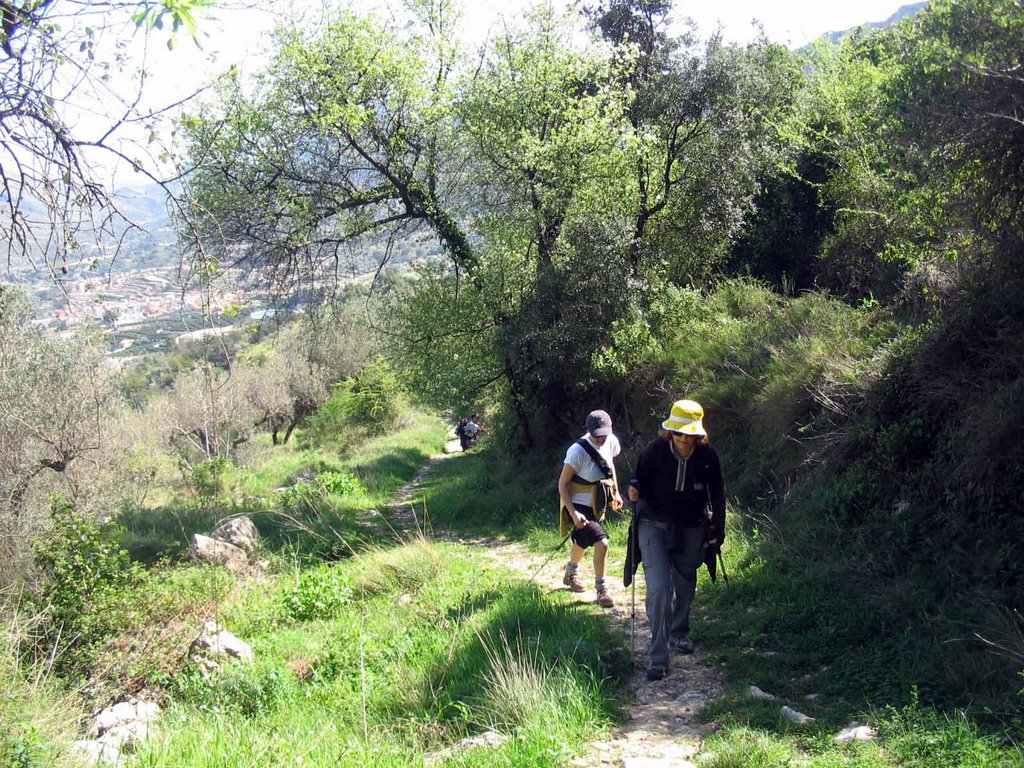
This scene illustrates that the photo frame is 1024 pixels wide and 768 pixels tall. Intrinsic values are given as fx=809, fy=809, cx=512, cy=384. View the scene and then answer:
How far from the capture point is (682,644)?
258 inches

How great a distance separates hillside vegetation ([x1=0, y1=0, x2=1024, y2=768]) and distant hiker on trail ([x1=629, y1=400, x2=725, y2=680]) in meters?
0.75

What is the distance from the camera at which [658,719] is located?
550cm

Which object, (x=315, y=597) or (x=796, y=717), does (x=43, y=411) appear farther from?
(x=796, y=717)

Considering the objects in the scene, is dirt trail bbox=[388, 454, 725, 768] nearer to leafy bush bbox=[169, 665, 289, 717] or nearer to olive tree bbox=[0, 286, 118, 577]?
leafy bush bbox=[169, 665, 289, 717]

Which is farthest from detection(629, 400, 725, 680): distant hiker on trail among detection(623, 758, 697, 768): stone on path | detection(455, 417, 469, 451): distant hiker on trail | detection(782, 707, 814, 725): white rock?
detection(455, 417, 469, 451): distant hiker on trail

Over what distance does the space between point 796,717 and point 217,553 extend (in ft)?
27.3

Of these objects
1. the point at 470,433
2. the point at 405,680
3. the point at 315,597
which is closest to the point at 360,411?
the point at 470,433

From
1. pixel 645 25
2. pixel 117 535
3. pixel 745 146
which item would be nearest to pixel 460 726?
pixel 117 535

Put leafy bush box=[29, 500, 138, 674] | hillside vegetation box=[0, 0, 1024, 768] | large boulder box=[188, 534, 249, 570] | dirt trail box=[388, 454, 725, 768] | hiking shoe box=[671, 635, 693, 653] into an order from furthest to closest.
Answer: large boulder box=[188, 534, 249, 570], leafy bush box=[29, 500, 138, 674], hiking shoe box=[671, 635, 693, 653], hillside vegetation box=[0, 0, 1024, 768], dirt trail box=[388, 454, 725, 768]

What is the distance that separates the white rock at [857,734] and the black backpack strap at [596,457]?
340 cm

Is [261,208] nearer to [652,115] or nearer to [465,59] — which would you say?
[465,59]

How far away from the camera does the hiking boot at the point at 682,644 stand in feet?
21.5

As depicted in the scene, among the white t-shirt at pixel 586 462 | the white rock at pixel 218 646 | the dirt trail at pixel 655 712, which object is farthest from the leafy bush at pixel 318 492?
the dirt trail at pixel 655 712

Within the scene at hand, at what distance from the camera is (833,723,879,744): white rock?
468cm
